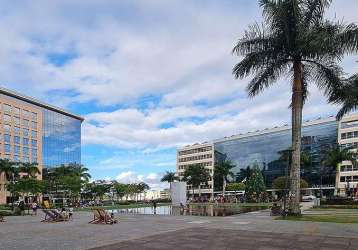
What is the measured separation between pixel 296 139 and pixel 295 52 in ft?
17.3

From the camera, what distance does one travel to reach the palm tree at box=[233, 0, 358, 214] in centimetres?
2667

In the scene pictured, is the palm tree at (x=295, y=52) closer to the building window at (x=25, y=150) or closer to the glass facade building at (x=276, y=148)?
the glass facade building at (x=276, y=148)

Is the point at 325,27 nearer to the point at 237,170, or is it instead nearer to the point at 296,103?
the point at 296,103

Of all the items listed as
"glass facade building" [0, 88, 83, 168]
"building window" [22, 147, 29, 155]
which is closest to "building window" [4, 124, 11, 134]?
"glass facade building" [0, 88, 83, 168]

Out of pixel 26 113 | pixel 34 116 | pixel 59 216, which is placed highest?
pixel 26 113

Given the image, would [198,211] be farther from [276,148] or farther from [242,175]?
[276,148]

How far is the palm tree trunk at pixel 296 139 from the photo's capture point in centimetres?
2789

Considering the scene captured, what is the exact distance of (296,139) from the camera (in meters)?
28.0

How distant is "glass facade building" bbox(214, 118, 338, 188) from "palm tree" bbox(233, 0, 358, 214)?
8119 centimetres

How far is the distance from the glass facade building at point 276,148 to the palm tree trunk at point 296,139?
8164cm

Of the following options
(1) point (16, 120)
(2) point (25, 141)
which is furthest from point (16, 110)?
(2) point (25, 141)

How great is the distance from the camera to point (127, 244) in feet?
49.1

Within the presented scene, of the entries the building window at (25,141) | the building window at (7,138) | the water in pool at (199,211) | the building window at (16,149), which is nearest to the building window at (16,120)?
the building window at (7,138)

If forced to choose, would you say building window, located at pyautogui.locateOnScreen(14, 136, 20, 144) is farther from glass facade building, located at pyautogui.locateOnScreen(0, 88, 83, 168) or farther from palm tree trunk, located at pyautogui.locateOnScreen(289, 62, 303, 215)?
palm tree trunk, located at pyautogui.locateOnScreen(289, 62, 303, 215)
